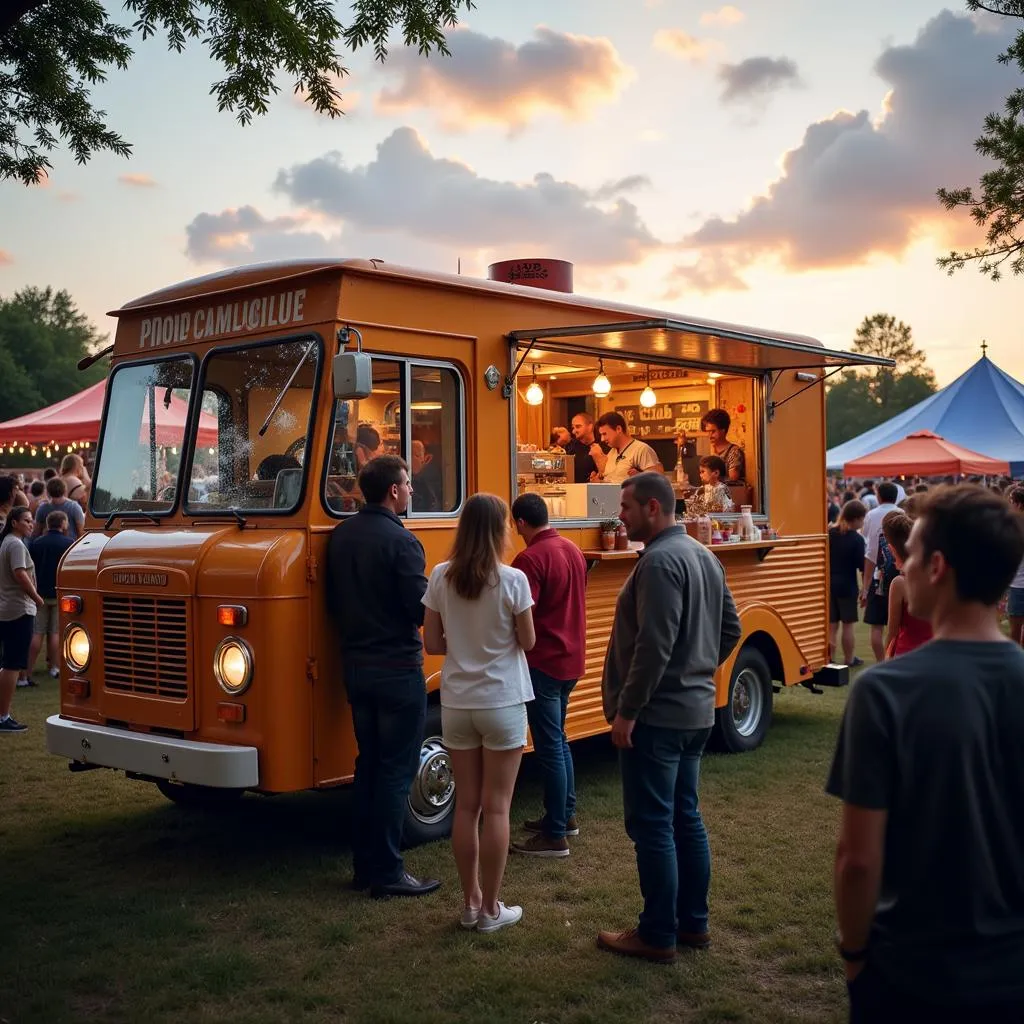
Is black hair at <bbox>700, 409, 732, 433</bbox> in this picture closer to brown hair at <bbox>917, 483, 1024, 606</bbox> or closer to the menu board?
the menu board

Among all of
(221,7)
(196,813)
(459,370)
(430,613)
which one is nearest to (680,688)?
(430,613)

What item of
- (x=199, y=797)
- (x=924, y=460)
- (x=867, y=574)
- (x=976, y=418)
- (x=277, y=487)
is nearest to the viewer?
(x=277, y=487)

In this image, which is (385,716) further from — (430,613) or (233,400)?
(233,400)

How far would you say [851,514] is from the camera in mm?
11648

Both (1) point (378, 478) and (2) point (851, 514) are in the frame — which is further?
(2) point (851, 514)

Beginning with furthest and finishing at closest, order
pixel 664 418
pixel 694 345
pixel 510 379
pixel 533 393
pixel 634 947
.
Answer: pixel 664 418 < pixel 533 393 < pixel 694 345 < pixel 510 379 < pixel 634 947

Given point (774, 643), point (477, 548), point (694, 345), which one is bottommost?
point (774, 643)

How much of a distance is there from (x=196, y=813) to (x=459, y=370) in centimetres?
322

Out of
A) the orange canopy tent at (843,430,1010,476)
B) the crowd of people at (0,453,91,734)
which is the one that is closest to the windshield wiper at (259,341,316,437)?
the crowd of people at (0,453,91,734)

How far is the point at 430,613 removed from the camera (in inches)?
201

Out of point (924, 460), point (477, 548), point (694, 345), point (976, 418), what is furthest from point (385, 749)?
point (976, 418)

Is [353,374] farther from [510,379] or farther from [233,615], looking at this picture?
[510,379]

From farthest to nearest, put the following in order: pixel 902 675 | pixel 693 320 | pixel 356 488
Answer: pixel 693 320 → pixel 356 488 → pixel 902 675

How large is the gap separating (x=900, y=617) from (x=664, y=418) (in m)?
4.40
